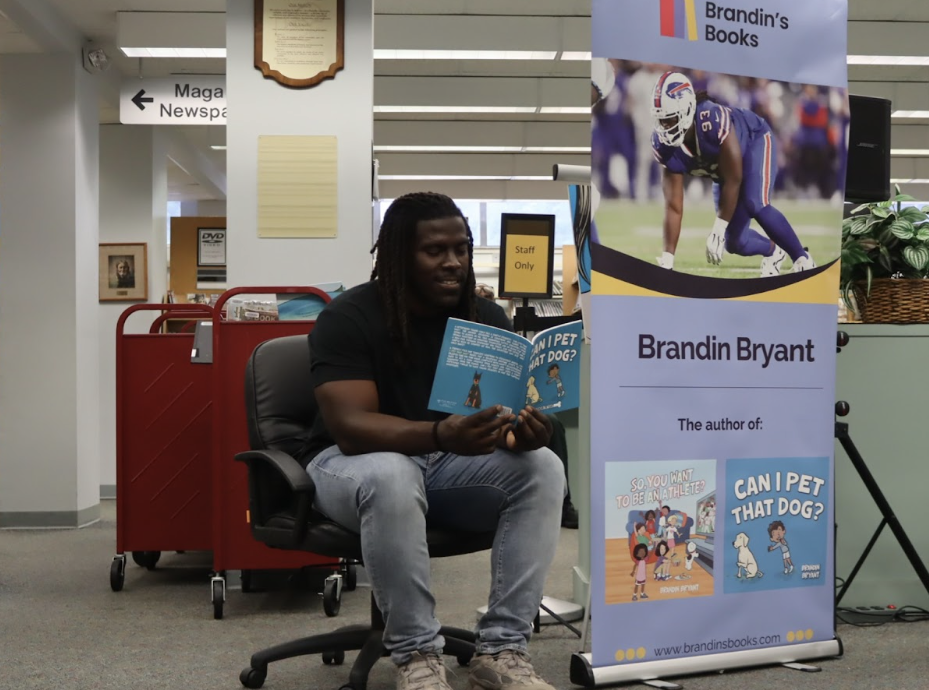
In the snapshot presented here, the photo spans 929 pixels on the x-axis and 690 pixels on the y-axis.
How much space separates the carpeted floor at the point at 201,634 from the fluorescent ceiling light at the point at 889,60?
13.2 ft

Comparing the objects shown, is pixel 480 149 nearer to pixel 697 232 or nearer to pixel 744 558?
pixel 697 232

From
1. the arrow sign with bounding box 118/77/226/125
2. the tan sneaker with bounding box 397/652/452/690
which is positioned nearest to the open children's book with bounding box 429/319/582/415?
the tan sneaker with bounding box 397/652/452/690

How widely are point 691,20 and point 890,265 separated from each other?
1245 millimetres

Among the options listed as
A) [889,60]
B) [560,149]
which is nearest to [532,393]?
[889,60]

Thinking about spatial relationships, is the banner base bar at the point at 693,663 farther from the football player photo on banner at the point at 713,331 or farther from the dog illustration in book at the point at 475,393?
the dog illustration in book at the point at 475,393

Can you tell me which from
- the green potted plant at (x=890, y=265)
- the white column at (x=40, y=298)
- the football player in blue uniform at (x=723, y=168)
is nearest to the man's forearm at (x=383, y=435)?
the football player in blue uniform at (x=723, y=168)

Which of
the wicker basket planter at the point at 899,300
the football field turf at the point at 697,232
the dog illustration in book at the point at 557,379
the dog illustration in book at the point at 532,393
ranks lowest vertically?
the dog illustration in book at the point at 532,393

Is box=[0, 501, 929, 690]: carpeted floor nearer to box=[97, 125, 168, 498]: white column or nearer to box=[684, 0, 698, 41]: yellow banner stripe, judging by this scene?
box=[684, 0, 698, 41]: yellow banner stripe

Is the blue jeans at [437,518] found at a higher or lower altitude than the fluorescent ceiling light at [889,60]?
lower

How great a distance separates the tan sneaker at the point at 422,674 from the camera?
1.87m

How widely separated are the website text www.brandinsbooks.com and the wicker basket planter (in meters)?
1.23

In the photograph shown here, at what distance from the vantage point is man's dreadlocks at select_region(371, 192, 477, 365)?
2.15 metres

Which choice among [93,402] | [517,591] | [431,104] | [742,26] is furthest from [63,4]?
[517,591]

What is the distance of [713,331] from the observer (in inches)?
93.4
